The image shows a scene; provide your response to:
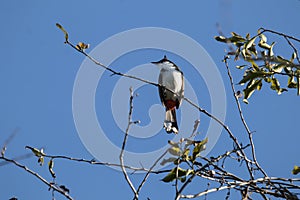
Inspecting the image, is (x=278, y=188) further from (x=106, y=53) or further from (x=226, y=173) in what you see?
(x=106, y=53)

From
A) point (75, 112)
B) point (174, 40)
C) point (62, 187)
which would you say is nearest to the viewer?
point (62, 187)

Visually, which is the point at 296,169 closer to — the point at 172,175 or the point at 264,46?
the point at 172,175

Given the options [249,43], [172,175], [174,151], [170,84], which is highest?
[170,84]

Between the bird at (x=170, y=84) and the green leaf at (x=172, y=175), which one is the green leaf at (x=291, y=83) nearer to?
the green leaf at (x=172, y=175)

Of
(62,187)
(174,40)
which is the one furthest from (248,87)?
(174,40)

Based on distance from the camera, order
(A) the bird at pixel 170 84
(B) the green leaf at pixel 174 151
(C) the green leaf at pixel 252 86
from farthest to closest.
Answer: (A) the bird at pixel 170 84 < (C) the green leaf at pixel 252 86 < (B) the green leaf at pixel 174 151

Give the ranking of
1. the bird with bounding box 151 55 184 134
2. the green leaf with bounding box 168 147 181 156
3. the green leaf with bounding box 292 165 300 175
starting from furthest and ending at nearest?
the bird with bounding box 151 55 184 134
the green leaf with bounding box 168 147 181 156
the green leaf with bounding box 292 165 300 175

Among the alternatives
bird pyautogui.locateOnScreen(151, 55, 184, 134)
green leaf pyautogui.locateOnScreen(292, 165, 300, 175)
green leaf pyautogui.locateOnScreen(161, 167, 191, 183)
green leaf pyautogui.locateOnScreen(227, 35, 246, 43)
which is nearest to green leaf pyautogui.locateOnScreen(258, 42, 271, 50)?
green leaf pyautogui.locateOnScreen(227, 35, 246, 43)

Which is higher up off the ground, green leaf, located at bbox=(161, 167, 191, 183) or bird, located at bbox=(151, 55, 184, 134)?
bird, located at bbox=(151, 55, 184, 134)

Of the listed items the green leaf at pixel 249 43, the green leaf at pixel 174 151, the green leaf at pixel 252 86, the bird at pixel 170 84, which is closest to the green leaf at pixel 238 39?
the green leaf at pixel 249 43

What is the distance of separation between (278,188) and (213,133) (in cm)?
78

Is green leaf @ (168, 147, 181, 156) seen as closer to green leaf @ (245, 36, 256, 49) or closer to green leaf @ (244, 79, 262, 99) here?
green leaf @ (244, 79, 262, 99)

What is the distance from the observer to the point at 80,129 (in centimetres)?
289

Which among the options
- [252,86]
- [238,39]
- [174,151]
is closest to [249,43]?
[238,39]
